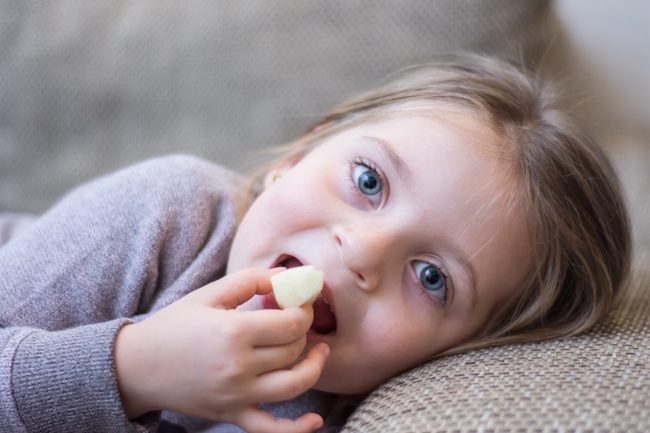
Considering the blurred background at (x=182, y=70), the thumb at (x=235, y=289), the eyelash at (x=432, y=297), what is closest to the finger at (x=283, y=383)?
the thumb at (x=235, y=289)

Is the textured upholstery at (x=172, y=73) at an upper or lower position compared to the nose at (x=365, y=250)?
upper

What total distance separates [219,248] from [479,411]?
0.53 m

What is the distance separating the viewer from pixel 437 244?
0.81 meters

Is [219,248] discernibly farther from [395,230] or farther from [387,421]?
[387,421]

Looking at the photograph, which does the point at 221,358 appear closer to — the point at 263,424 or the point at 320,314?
the point at 263,424

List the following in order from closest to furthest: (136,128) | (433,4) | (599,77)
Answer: (433,4) → (136,128) → (599,77)

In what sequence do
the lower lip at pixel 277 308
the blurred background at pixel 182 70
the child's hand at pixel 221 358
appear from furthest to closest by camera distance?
1. the blurred background at pixel 182 70
2. the lower lip at pixel 277 308
3. the child's hand at pixel 221 358

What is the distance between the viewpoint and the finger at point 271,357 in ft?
2.15

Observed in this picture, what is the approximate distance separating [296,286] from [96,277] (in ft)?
1.28

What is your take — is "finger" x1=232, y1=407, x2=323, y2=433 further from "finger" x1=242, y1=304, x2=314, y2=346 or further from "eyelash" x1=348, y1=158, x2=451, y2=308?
"eyelash" x1=348, y1=158, x2=451, y2=308

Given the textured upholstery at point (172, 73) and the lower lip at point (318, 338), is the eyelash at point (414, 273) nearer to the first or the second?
the lower lip at point (318, 338)

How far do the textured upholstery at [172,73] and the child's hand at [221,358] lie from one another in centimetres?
76

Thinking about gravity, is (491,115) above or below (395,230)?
above

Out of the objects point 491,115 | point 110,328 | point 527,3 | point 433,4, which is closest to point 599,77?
point 527,3
